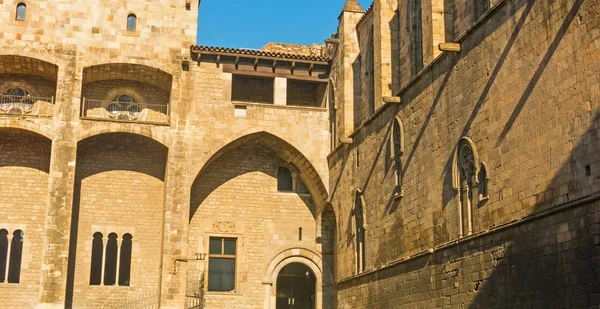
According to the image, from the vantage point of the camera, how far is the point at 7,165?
965 inches

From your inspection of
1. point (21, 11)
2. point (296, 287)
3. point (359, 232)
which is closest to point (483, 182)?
point (359, 232)

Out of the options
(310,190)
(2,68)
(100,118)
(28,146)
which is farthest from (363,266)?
(2,68)

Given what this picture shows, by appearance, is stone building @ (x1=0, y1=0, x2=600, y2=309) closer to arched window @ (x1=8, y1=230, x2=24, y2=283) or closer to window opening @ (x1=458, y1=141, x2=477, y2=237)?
arched window @ (x1=8, y1=230, x2=24, y2=283)

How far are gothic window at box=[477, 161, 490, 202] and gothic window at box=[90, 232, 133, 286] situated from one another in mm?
12384

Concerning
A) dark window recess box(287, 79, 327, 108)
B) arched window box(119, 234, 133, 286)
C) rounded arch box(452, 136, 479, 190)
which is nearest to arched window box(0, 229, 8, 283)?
arched window box(119, 234, 133, 286)

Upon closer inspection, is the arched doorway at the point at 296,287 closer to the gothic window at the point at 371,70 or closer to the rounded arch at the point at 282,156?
the rounded arch at the point at 282,156

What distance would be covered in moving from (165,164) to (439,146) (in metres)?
10.4

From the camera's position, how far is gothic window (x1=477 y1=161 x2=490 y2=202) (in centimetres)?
1552

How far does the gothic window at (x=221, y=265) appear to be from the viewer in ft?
82.0

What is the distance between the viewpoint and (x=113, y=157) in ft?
82.4

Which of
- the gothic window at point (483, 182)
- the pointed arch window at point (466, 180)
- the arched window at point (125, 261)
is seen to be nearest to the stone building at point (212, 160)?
the arched window at point (125, 261)

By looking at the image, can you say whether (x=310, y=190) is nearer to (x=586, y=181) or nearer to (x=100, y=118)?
(x=100, y=118)

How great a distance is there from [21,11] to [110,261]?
25.3 ft

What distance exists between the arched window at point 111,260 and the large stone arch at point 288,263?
4.40m
